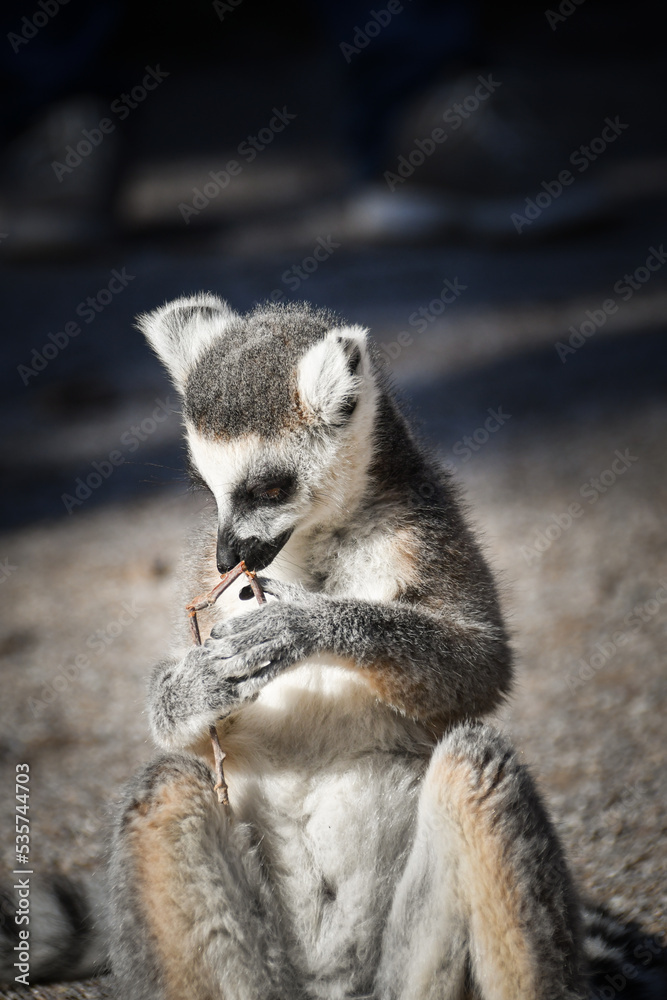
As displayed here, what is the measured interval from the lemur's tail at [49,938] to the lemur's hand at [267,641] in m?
1.45

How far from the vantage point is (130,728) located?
6.09 m

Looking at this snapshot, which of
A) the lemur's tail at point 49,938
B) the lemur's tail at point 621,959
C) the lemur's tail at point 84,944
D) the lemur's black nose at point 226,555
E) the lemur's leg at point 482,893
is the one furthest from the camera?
the lemur's tail at point 49,938

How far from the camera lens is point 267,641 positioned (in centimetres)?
315

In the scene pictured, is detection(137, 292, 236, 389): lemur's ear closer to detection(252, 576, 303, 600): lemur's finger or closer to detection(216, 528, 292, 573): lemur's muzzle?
detection(216, 528, 292, 573): lemur's muzzle

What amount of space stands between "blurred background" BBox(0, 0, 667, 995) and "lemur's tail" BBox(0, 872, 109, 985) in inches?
23.0

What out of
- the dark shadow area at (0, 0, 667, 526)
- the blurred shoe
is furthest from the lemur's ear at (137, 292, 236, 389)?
the blurred shoe

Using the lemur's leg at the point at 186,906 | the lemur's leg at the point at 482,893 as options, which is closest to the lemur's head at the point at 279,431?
the lemur's leg at the point at 186,906

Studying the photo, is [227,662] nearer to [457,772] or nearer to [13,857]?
[457,772]

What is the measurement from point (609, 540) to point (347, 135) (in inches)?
531

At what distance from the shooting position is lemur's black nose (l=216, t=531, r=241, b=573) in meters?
3.29

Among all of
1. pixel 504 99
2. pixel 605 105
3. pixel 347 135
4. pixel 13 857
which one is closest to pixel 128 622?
pixel 13 857

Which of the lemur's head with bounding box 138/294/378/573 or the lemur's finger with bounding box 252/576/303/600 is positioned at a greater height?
the lemur's head with bounding box 138/294/378/573

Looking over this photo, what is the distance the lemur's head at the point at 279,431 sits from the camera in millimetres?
3387

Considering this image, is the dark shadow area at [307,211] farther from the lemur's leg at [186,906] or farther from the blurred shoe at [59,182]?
the lemur's leg at [186,906]
